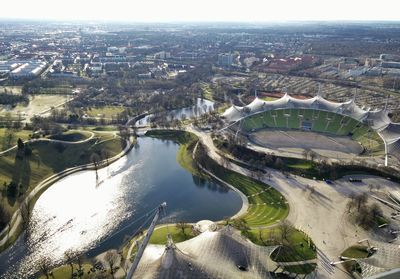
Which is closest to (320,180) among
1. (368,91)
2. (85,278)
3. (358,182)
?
(358,182)

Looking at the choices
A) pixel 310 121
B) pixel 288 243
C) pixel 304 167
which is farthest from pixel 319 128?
pixel 288 243

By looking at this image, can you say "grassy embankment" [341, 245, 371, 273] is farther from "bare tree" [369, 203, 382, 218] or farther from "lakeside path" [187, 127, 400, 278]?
"bare tree" [369, 203, 382, 218]

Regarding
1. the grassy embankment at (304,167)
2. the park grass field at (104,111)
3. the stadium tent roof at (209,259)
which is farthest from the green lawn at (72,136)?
the stadium tent roof at (209,259)

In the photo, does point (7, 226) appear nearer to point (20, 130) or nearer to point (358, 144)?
point (20, 130)

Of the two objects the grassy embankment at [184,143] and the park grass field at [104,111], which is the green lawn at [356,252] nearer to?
the grassy embankment at [184,143]

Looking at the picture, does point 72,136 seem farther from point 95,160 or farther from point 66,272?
point 66,272

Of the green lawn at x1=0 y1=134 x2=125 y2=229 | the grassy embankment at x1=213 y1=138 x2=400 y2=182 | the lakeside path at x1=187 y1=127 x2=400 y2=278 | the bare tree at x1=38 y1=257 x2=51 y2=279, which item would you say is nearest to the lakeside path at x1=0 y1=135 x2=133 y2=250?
the green lawn at x1=0 y1=134 x2=125 y2=229
